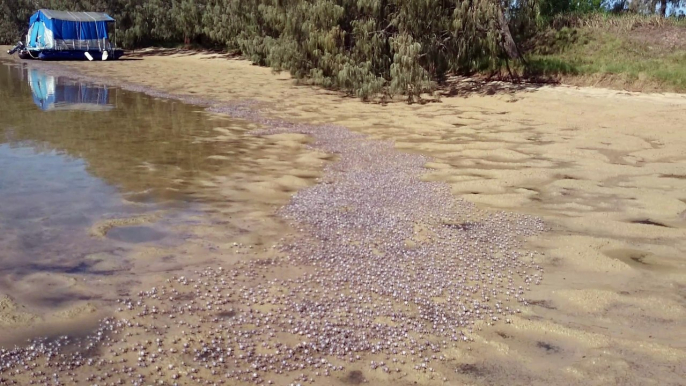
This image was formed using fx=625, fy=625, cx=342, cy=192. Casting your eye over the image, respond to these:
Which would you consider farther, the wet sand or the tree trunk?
the tree trunk

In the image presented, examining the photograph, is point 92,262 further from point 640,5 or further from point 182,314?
point 640,5

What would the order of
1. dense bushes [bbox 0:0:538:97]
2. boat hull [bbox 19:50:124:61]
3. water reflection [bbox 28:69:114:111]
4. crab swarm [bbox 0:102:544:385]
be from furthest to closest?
boat hull [bbox 19:50:124:61], dense bushes [bbox 0:0:538:97], water reflection [bbox 28:69:114:111], crab swarm [bbox 0:102:544:385]

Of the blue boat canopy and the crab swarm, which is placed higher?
the blue boat canopy

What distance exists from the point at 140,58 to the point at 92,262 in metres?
31.9

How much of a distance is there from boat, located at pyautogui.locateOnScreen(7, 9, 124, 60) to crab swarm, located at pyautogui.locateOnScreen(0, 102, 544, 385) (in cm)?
Result: 2979

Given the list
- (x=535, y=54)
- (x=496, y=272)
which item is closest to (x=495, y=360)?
(x=496, y=272)

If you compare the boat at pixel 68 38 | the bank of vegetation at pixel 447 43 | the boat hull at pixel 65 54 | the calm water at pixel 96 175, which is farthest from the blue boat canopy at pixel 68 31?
the calm water at pixel 96 175

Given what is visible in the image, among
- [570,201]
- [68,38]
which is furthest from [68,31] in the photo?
[570,201]

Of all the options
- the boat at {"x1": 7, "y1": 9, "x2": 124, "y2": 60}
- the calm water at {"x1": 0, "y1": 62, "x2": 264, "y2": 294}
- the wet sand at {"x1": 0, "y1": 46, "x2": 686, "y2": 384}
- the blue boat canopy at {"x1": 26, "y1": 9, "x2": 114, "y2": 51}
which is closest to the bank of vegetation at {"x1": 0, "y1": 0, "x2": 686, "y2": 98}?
the wet sand at {"x1": 0, "y1": 46, "x2": 686, "y2": 384}

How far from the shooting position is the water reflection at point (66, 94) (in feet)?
49.1

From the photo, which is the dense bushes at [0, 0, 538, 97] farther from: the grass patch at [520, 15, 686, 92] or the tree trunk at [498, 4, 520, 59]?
the grass patch at [520, 15, 686, 92]

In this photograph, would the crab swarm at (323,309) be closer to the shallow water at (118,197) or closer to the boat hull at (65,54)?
the shallow water at (118,197)

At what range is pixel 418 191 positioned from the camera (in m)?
7.72

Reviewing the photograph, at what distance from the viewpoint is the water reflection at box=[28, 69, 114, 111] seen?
590 inches
